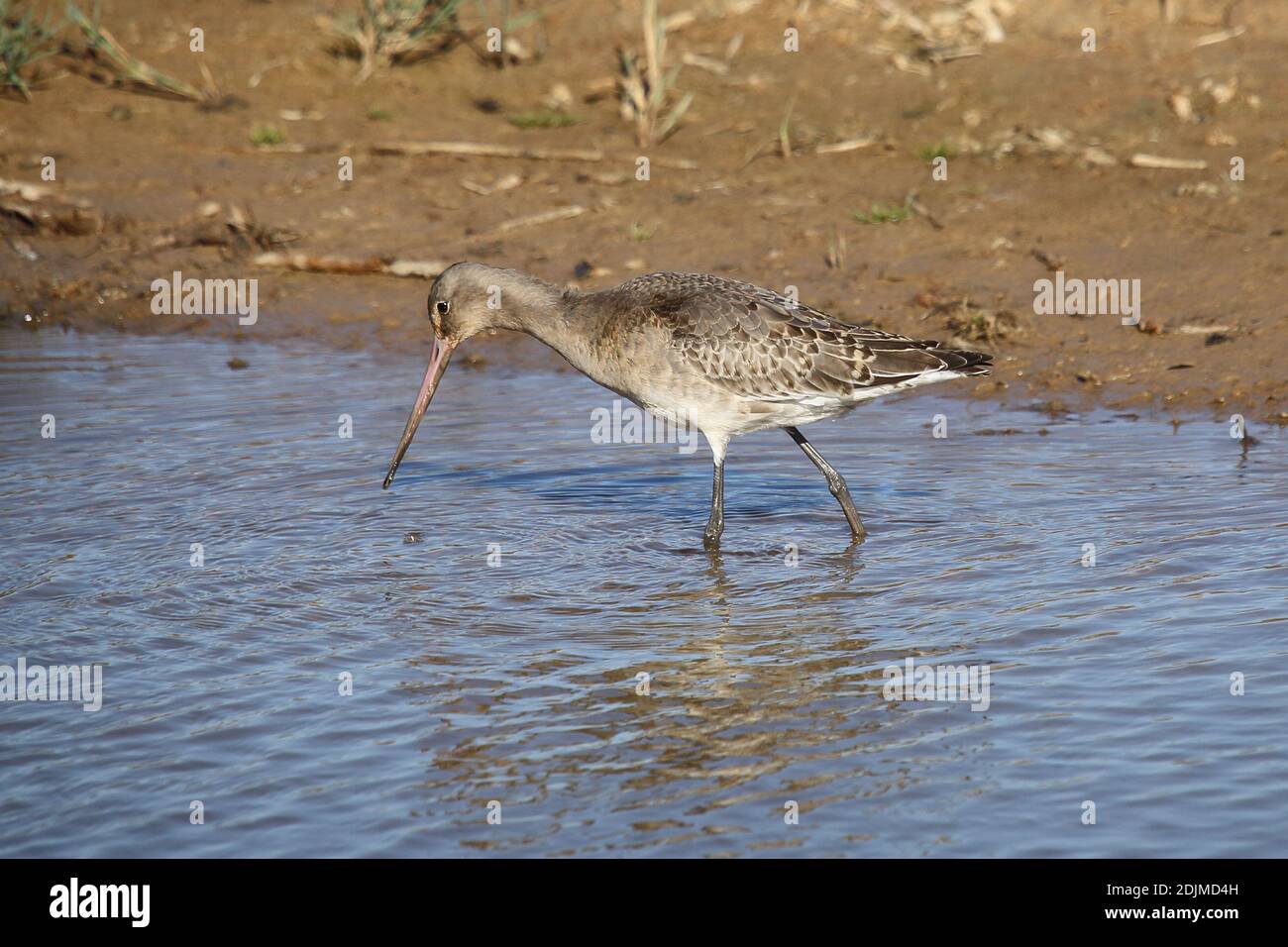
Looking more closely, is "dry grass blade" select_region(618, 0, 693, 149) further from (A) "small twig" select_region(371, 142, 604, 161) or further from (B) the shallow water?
(B) the shallow water

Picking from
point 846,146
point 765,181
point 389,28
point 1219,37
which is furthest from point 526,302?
point 1219,37

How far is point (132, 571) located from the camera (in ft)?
24.7

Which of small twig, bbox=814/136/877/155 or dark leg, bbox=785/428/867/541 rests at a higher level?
small twig, bbox=814/136/877/155

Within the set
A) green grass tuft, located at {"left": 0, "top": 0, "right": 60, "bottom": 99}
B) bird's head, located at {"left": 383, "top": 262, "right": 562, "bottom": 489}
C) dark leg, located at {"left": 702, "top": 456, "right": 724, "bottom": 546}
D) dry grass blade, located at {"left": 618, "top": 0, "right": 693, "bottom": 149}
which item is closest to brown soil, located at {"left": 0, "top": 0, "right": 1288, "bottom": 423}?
dry grass blade, located at {"left": 618, "top": 0, "right": 693, "bottom": 149}

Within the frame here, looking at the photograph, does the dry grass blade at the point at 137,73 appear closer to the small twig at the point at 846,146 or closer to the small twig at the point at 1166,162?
the small twig at the point at 846,146

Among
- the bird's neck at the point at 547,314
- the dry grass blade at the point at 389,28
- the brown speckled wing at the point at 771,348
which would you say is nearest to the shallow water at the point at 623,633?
the brown speckled wing at the point at 771,348

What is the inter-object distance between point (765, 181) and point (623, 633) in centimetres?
672

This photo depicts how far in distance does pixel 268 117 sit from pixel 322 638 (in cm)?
859

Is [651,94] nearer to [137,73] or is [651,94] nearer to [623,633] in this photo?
[137,73]

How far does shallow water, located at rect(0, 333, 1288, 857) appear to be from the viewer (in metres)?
5.18

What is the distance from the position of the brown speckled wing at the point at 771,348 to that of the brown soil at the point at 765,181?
244cm

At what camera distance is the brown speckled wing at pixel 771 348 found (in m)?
7.78
